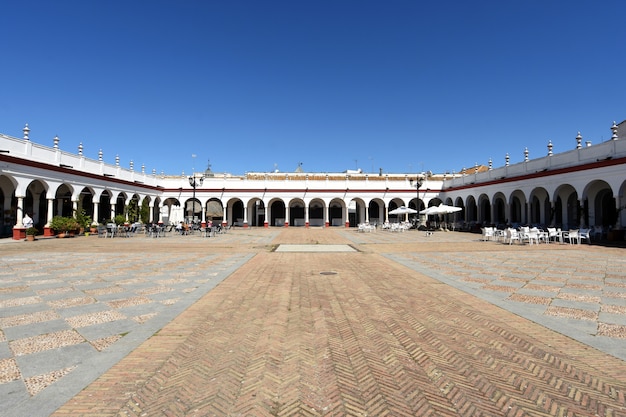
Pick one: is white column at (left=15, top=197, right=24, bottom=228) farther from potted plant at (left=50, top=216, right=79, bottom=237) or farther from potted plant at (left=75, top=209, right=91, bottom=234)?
potted plant at (left=75, top=209, right=91, bottom=234)

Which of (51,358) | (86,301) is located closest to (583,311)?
(51,358)

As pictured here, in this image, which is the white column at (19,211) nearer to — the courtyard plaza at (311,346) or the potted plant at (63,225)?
the potted plant at (63,225)

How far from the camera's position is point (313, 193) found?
40156mm

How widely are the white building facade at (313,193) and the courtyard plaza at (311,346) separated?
1639cm

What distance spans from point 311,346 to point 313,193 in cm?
3632

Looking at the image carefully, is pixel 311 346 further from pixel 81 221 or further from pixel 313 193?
pixel 313 193


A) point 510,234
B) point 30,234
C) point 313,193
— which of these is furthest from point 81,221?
point 510,234

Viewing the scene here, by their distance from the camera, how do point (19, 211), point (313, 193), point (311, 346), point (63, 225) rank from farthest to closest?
1. point (313, 193)
2. point (63, 225)
3. point (19, 211)
4. point (311, 346)

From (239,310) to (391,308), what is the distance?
2.64 metres

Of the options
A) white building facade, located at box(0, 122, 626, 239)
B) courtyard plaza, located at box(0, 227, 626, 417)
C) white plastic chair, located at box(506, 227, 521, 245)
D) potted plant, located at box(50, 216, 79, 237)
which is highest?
white building facade, located at box(0, 122, 626, 239)

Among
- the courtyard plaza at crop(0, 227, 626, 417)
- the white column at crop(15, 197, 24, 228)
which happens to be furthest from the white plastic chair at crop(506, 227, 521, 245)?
the white column at crop(15, 197, 24, 228)

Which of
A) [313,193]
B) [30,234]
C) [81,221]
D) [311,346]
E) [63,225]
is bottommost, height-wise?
[311,346]

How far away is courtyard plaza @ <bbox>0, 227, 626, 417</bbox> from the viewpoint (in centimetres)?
283

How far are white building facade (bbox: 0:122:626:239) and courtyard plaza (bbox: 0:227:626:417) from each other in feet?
53.8
